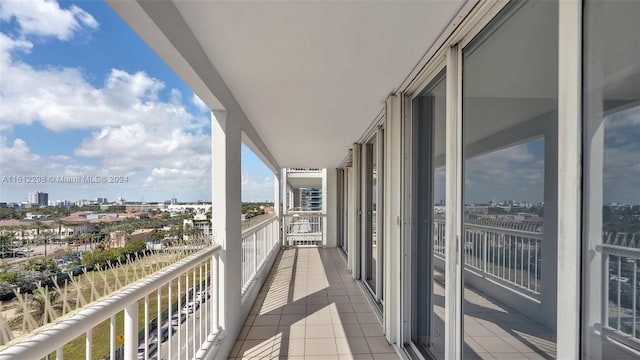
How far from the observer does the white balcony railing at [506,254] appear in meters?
1.02

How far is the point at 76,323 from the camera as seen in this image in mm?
864

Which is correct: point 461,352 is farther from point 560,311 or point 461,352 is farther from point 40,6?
point 40,6

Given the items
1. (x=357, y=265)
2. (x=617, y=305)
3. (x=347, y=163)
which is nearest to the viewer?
(x=617, y=305)

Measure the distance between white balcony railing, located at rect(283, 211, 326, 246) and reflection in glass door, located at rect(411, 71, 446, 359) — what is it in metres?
5.83

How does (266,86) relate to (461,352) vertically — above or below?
above

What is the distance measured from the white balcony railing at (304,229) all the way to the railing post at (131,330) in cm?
672

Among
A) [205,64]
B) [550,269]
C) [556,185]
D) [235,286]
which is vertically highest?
[205,64]

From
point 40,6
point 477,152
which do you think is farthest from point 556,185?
point 40,6

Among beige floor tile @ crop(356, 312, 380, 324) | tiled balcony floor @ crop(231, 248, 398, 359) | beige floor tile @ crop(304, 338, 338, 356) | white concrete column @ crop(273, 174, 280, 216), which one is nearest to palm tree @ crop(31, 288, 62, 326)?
tiled balcony floor @ crop(231, 248, 398, 359)

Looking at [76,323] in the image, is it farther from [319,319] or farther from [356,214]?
[356,214]

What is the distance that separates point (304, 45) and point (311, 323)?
105 inches

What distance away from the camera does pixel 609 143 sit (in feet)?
2.51

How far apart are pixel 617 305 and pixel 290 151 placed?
5.05 metres

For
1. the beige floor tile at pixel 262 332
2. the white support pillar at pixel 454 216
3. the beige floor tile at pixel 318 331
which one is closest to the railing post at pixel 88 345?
the white support pillar at pixel 454 216
